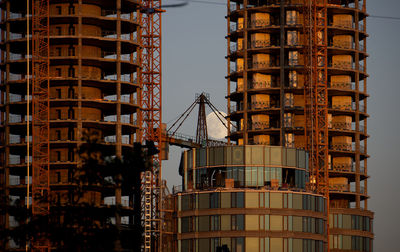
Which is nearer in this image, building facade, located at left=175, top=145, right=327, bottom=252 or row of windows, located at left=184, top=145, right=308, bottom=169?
building facade, located at left=175, top=145, right=327, bottom=252

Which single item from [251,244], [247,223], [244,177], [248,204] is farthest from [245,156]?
[251,244]

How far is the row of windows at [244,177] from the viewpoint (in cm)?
19362

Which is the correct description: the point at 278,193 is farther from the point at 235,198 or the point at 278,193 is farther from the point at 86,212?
the point at 86,212

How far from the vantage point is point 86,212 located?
363ft

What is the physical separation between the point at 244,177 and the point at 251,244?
12.4 meters

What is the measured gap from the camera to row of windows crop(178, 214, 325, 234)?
188625mm

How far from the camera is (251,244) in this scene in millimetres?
186875

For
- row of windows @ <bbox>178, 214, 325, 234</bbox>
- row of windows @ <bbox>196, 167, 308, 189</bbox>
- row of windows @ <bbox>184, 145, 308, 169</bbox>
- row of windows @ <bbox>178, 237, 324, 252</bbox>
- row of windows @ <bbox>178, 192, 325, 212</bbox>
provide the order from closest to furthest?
row of windows @ <bbox>178, 237, 324, 252</bbox>, row of windows @ <bbox>178, 214, 325, 234</bbox>, row of windows @ <bbox>178, 192, 325, 212</bbox>, row of windows @ <bbox>196, 167, 308, 189</bbox>, row of windows @ <bbox>184, 145, 308, 169</bbox>

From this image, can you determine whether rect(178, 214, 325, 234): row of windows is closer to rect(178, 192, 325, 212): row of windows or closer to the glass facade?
the glass facade

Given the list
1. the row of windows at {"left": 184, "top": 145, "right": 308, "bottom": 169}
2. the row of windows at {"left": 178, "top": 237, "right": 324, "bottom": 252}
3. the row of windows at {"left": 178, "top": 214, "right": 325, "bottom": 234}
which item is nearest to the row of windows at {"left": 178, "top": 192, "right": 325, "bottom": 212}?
the row of windows at {"left": 178, "top": 214, "right": 325, "bottom": 234}

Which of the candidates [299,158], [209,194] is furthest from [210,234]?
[299,158]

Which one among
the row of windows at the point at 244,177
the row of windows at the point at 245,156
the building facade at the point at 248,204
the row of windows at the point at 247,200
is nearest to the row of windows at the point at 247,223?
the building facade at the point at 248,204

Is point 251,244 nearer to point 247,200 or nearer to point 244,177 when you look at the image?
point 247,200

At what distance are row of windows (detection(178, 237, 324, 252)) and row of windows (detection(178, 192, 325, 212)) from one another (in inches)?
218
